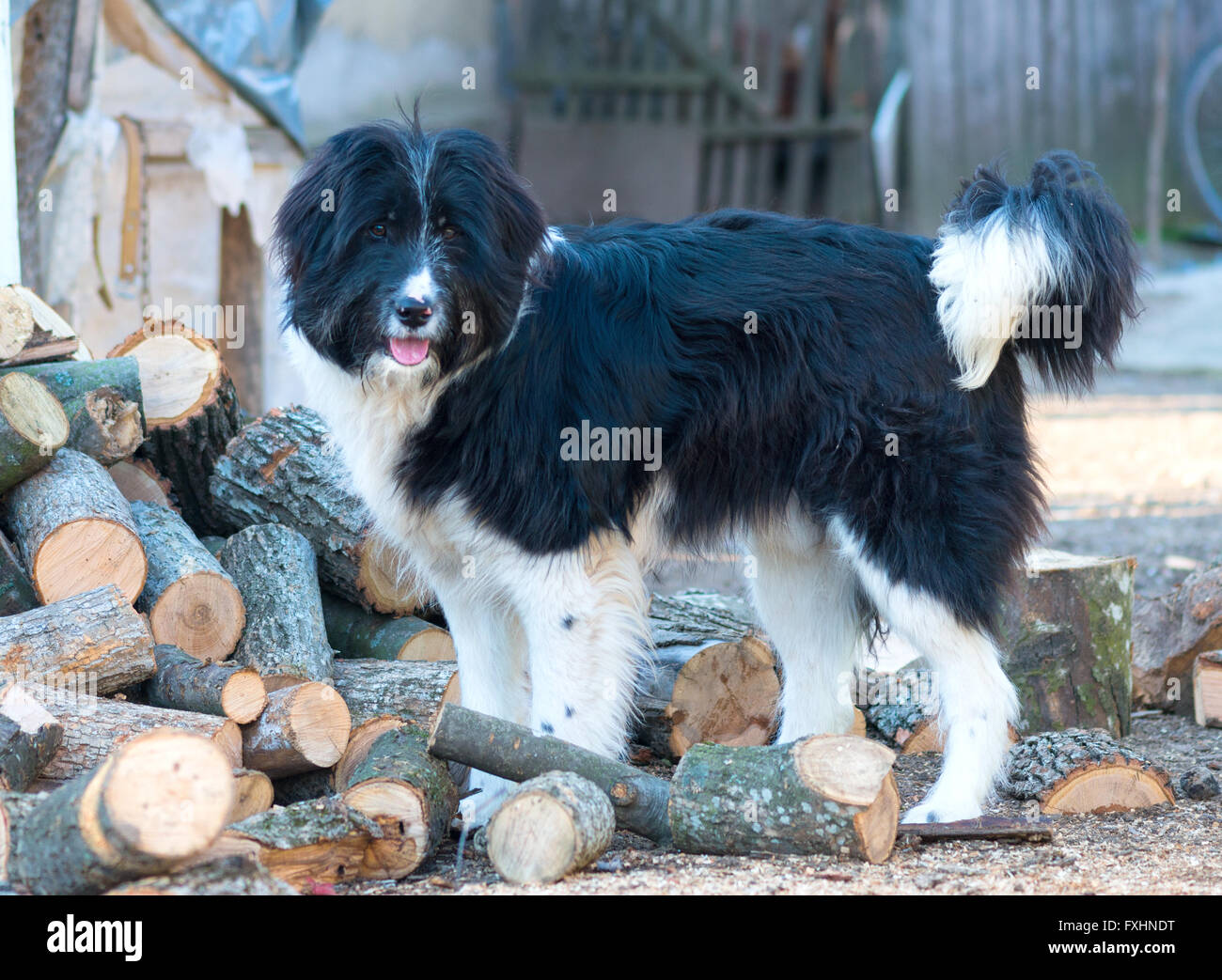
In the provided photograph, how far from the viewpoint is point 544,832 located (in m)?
3.16

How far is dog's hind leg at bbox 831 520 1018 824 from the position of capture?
12.7 ft

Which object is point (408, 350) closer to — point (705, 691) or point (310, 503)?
point (310, 503)

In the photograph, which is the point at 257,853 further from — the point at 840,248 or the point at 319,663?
the point at 840,248

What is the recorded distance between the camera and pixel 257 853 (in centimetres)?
308

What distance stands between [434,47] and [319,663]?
10.4 meters

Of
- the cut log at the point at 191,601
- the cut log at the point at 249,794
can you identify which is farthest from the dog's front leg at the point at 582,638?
the cut log at the point at 191,601

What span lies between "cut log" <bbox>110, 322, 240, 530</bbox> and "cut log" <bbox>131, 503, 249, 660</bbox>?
77cm

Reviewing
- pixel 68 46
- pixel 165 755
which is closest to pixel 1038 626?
pixel 165 755

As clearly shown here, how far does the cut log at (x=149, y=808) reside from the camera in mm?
2559

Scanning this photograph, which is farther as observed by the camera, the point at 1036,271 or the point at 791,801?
the point at 1036,271

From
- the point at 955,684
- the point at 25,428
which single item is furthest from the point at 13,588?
the point at 955,684

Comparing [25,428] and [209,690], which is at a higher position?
[25,428]

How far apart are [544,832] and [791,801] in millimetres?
656
